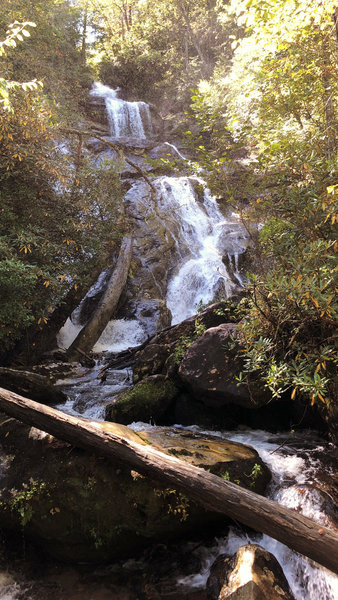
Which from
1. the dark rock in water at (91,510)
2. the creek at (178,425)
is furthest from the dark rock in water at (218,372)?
the dark rock in water at (91,510)

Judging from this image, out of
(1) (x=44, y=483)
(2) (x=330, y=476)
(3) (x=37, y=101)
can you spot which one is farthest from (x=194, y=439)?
(3) (x=37, y=101)

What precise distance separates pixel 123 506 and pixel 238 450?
158 cm

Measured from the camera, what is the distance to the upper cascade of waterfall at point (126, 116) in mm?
23797

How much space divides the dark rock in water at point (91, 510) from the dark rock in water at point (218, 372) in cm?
197

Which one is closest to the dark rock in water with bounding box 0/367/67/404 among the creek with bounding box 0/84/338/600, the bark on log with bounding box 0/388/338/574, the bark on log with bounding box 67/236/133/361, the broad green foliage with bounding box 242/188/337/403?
the creek with bounding box 0/84/338/600

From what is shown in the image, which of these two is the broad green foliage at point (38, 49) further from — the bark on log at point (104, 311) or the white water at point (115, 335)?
the white water at point (115, 335)

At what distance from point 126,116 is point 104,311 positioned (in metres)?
19.2

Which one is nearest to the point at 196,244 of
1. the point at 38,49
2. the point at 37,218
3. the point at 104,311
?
the point at 104,311

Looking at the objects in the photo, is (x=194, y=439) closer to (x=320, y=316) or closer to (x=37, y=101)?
(x=320, y=316)

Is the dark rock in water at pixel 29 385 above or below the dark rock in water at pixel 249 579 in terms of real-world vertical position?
above

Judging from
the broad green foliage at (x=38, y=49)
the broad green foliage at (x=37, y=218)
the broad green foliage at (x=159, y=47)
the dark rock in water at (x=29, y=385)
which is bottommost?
the dark rock in water at (x=29, y=385)

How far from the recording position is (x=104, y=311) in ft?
35.0

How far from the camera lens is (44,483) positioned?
3.46m

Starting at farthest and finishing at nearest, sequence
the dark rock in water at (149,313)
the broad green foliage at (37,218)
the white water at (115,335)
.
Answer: the dark rock in water at (149,313)
the white water at (115,335)
the broad green foliage at (37,218)
